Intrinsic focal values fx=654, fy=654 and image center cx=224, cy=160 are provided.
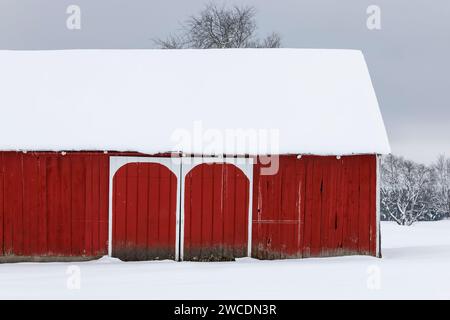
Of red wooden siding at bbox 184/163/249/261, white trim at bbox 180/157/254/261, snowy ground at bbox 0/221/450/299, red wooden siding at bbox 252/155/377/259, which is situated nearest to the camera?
snowy ground at bbox 0/221/450/299

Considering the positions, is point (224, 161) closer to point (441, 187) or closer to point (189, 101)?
point (189, 101)

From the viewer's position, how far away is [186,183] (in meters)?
14.8

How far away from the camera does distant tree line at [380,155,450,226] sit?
61344 mm

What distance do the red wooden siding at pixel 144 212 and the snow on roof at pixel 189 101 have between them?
2.03 feet

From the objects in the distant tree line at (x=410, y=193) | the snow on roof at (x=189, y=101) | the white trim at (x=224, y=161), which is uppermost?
the snow on roof at (x=189, y=101)

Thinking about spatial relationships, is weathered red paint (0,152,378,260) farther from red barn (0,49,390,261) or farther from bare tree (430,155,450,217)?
bare tree (430,155,450,217)

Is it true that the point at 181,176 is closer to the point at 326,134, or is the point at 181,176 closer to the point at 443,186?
the point at 326,134

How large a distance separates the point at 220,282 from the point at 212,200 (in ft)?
11.0

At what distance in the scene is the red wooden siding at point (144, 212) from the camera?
1479cm

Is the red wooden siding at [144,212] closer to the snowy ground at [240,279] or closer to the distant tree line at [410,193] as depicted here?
the snowy ground at [240,279]

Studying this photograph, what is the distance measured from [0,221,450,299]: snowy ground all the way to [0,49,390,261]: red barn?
578 millimetres

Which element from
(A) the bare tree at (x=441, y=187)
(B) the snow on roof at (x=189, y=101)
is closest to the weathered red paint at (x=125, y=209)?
(B) the snow on roof at (x=189, y=101)

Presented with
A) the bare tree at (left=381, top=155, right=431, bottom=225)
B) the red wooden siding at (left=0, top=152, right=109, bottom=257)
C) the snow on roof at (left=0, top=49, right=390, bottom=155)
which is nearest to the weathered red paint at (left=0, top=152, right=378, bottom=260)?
the red wooden siding at (left=0, top=152, right=109, bottom=257)
